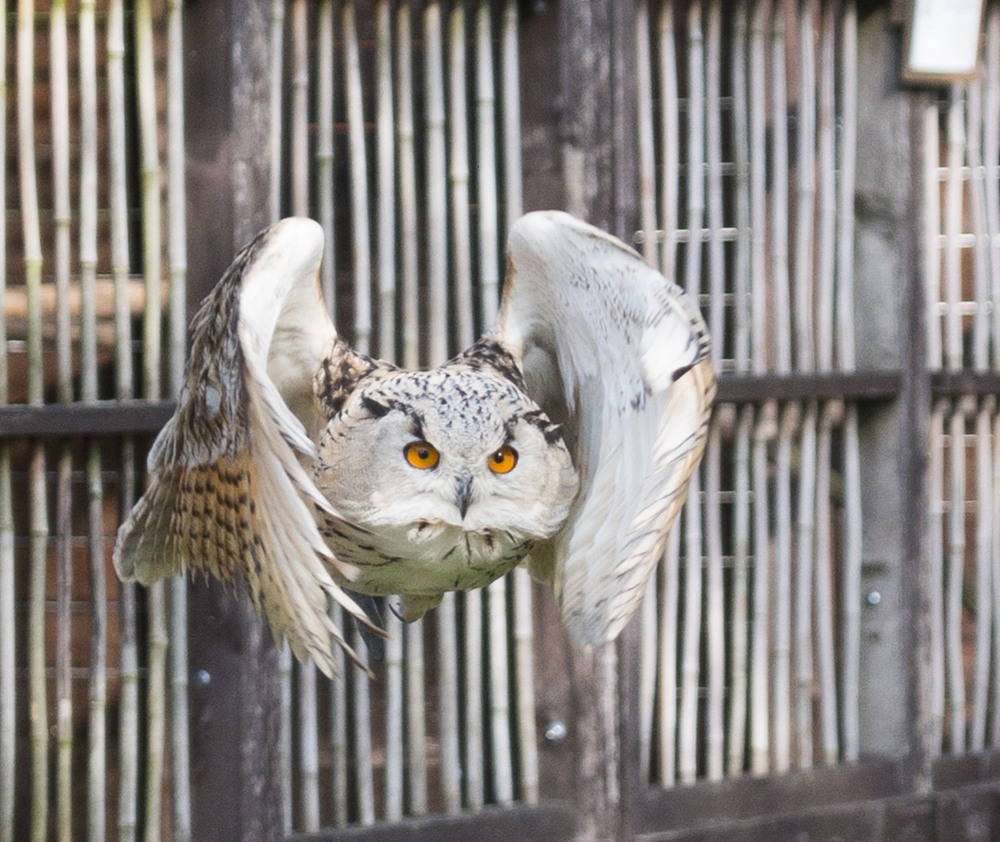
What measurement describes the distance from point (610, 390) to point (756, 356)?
1.36 m

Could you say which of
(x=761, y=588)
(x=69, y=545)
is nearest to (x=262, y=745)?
(x=69, y=545)

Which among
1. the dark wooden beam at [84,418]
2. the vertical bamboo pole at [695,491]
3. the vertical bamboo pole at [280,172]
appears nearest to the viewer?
the dark wooden beam at [84,418]

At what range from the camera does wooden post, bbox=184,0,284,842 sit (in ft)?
9.55

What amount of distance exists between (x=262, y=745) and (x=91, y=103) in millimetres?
1154

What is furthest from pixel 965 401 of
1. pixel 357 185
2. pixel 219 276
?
pixel 219 276

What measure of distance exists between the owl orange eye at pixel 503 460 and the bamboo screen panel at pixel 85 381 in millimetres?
1196

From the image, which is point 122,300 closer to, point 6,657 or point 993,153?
point 6,657

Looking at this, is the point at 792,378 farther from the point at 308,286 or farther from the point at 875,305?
the point at 308,286

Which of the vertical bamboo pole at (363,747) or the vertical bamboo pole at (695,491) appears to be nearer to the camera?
the vertical bamboo pole at (363,747)

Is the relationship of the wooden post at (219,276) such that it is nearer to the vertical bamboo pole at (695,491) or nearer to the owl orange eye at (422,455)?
the vertical bamboo pole at (695,491)

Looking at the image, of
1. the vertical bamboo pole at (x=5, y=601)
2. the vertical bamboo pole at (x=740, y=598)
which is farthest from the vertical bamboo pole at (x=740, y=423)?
the vertical bamboo pole at (x=5, y=601)

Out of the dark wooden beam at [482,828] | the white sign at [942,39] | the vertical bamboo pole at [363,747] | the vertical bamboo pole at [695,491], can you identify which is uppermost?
the white sign at [942,39]

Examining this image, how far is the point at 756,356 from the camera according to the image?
A: 336 cm

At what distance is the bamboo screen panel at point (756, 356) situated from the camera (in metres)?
3.34
